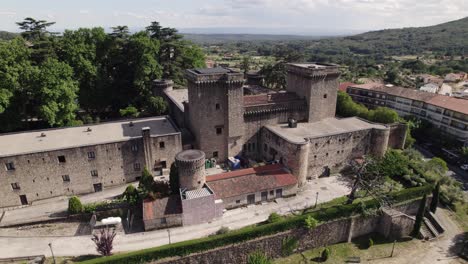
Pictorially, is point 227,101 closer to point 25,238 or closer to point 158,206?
point 158,206

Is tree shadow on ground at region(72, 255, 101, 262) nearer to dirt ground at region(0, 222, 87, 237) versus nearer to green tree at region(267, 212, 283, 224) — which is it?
dirt ground at region(0, 222, 87, 237)

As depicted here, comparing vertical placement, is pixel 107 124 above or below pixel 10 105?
below

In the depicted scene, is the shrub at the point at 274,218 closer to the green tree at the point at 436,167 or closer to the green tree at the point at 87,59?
the green tree at the point at 436,167

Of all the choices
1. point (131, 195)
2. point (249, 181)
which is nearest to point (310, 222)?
point (249, 181)

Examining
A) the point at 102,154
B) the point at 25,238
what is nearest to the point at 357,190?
the point at 102,154

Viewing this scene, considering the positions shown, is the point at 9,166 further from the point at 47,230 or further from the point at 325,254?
the point at 325,254
